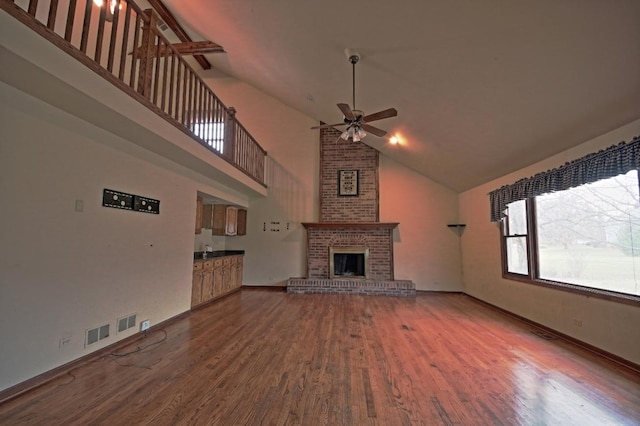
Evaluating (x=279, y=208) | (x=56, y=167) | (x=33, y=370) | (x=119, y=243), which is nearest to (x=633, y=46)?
(x=56, y=167)

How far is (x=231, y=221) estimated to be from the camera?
6762 mm

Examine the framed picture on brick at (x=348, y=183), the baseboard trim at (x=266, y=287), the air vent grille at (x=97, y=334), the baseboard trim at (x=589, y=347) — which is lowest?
the baseboard trim at (x=266, y=287)

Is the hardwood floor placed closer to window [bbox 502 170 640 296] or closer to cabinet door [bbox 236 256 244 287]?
window [bbox 502 170 640 296]

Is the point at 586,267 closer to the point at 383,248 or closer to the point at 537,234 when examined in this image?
the point at 537,234

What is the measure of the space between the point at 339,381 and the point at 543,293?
3.50 meters

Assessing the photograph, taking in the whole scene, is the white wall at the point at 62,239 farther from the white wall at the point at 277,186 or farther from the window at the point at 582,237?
the window at the point at 582,237

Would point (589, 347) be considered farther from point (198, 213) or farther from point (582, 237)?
point (198, 213)

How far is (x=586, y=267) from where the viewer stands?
3592 millimetres

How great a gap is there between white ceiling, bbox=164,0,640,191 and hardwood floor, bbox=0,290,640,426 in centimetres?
263

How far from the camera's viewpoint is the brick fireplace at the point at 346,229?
7.00 metres

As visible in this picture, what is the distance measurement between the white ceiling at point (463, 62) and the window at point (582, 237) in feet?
2.14

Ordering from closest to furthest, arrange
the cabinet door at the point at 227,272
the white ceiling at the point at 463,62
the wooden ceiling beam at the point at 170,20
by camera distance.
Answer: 1. the white ceiling at the point at 463,62
2. the wooden ceiling beam at the point at 170,20
3. the cabinet door at the point at 227,272

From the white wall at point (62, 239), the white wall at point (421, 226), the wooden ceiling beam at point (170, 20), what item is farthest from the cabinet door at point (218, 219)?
the white wall at point (421, 226)

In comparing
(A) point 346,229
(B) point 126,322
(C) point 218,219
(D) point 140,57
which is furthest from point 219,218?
(D) point 140,57
